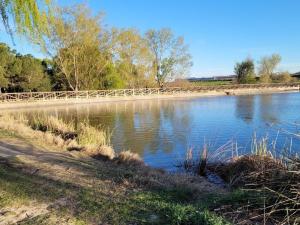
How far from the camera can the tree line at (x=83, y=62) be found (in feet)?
143

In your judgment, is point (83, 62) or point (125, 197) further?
point (83, 62)

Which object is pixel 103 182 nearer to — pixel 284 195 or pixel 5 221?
pixel 5 221

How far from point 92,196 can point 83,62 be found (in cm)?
4596

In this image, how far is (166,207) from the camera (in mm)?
4957

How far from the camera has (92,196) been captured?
5.50 m

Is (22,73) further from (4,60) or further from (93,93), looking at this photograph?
(93,93)

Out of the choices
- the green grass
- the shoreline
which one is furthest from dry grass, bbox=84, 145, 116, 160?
the shoreline

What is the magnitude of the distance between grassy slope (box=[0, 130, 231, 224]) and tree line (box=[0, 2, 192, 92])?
111 feet

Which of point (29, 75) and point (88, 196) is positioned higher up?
point (29, 75)

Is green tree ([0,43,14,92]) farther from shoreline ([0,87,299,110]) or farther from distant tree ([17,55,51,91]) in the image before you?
shoreline ([0,87,299,110])

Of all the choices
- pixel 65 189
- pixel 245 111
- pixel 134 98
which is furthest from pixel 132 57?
pixel 65 189

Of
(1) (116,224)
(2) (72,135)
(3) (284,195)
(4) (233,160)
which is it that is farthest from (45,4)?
(2) (72,135)

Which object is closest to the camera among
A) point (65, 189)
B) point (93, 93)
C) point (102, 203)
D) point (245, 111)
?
point (102, 203)

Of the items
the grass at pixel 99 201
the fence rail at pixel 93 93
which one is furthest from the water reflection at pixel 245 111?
the fence rail at pixel 93 93
